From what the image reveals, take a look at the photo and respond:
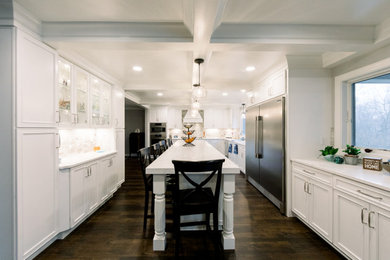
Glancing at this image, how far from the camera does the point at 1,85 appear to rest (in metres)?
1.62

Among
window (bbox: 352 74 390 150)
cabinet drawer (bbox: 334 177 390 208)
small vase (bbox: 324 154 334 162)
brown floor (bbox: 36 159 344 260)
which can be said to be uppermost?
window (bbox: 352 74 390 150)

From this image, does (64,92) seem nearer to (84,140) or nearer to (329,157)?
(84,140)

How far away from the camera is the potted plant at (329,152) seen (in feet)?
7.86

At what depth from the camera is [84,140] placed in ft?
10.7

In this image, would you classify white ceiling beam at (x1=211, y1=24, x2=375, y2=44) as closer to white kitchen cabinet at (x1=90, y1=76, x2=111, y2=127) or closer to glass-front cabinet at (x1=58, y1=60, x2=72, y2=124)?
glass-front cabinet at (x1=58, y1=60, x2=72, y2=124)

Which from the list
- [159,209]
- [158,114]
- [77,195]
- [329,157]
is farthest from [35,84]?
[158,114]

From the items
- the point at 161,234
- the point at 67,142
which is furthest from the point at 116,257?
the point at 67,142

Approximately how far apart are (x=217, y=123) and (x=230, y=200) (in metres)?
6.30

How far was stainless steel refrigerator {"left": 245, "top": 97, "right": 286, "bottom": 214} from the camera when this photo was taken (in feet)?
9.10

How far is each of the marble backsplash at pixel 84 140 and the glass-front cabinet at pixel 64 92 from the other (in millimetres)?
478

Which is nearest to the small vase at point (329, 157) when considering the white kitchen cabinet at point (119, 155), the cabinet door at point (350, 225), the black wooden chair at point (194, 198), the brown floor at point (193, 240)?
the cabinet door at point (350, 225)

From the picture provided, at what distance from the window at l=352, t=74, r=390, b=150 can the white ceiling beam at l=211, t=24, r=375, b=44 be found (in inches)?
24.7

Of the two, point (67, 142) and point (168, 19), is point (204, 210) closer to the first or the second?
point (168, 19)

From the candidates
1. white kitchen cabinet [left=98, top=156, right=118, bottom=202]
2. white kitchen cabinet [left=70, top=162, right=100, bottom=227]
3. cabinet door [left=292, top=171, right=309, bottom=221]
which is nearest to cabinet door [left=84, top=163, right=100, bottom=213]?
white kitchen cabinet [left=70, top=162, right=100, bottom=227]
